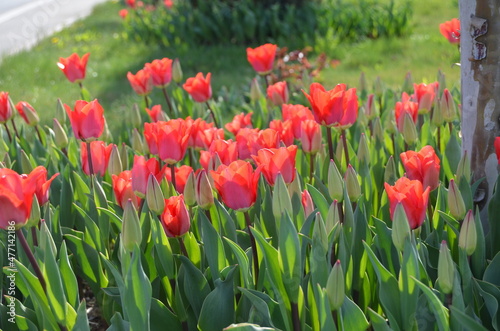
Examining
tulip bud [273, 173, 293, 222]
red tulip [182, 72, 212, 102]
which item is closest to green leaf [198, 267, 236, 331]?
tulip bud [273, 173, 293, 222]

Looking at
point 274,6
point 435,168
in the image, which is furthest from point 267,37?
point 435,168

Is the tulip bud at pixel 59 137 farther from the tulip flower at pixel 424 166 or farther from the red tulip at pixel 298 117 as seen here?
the tulip flower at pixel 424 166

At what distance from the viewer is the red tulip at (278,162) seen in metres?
1.83

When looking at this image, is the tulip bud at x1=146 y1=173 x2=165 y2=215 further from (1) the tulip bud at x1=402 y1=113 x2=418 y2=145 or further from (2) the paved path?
(2) the paved path

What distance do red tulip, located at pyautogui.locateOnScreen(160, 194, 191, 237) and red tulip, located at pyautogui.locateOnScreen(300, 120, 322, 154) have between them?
23.8 inches

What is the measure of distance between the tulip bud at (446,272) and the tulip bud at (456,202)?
29 centimetres

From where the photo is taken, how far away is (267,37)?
7461 mm

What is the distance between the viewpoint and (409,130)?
238 cm

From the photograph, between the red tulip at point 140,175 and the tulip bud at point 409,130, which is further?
the tulip bud at point 409,130

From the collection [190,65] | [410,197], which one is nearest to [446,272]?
[410,197]

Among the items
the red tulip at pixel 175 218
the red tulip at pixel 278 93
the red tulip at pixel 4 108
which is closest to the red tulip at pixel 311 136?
the red tulip at pixel 175 218

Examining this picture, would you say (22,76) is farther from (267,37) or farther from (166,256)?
(166,256)

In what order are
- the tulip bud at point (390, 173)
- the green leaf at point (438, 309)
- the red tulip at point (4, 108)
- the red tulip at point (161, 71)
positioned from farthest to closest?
1. the red tulip at point (161, 71)
2. the red tulip at point (4, 108)
3. the tulip bud at point (390, 173)
4. the green leaf at point (438, 309)

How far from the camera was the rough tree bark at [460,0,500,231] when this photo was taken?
6.57 ft
